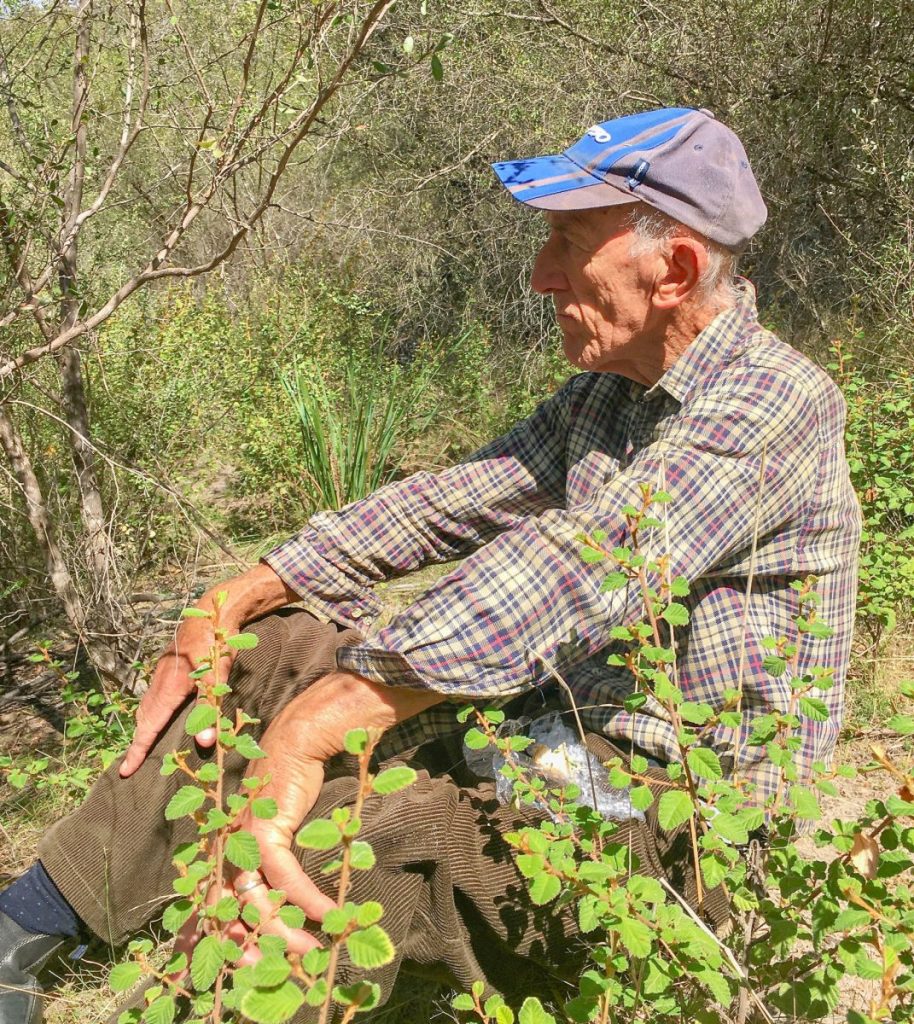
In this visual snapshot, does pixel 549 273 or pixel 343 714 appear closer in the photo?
pixel 343 714

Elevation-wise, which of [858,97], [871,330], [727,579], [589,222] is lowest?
[871,330]

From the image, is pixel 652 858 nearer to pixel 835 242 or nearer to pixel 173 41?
pixel 173 41

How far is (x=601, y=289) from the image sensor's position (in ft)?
6.00

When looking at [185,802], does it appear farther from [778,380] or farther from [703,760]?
[778,380]

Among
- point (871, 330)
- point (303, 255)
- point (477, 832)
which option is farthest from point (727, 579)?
point (303, 255)

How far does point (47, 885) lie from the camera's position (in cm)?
187

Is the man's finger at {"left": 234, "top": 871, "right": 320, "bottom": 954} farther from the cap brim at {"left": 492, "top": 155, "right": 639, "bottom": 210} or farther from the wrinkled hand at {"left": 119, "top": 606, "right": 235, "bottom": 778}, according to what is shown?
the cap brim at {"left": 492, "top": 155, "right": 639, "bottom": 210}

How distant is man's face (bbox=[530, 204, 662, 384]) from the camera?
1801 millimetres

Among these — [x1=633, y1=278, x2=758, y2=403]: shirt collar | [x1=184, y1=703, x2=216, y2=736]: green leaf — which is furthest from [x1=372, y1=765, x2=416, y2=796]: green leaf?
[x1=633, y1=278, x2=758, y2=403]: shirt collar

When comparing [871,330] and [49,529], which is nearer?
[49,529]

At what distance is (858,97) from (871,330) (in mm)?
1310

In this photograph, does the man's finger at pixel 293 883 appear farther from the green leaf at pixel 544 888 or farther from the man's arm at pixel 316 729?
the green leaf at pixel 544 888

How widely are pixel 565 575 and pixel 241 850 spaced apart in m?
0.66

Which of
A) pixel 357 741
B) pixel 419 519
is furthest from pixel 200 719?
pixel 419 519
